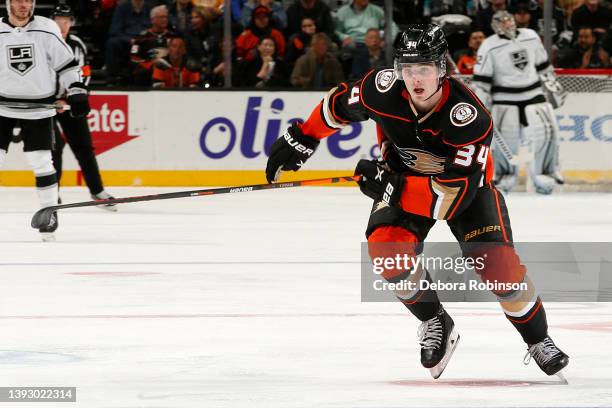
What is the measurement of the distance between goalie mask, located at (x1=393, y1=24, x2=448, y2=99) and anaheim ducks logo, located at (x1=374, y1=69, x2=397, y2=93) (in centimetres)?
6

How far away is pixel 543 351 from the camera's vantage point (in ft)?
13.3

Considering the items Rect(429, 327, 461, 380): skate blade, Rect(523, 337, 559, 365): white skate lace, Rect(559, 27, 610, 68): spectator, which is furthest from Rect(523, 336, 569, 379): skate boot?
Rect(559, 27, 610, 68): spectator

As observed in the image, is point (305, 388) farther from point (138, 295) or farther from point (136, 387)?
point (138, 295)

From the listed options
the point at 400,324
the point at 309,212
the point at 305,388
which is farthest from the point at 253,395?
the point at 309,212

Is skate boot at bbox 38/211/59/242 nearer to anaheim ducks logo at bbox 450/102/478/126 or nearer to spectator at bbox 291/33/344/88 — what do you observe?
spectator at bbox 291/33/344/88

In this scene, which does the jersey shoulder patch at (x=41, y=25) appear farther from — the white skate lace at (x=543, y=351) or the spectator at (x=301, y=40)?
the white skate lace at (x=543, y=351)

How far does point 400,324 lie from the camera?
512 centimetres

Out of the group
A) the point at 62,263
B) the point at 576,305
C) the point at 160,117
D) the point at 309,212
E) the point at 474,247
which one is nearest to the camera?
the point at 474,247

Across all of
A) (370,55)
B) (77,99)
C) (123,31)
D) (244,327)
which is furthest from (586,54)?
(244,327)

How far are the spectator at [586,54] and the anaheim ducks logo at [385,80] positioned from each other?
309 inches

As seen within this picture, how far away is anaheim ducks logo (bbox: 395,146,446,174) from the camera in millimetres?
4121

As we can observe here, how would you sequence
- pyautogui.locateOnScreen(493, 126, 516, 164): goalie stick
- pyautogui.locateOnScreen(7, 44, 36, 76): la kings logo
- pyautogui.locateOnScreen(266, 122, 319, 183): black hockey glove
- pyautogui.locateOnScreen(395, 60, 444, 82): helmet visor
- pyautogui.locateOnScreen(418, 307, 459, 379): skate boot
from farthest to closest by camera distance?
1. pyautogui.locateOnScreen(493, 126, 516, 164): goalie stick
2. pyautogui.locateOnScreen(7, 44, 36, 76): la kings logo
3. pyautogui.locateOnScreen(266, 122, 319, 183): black hockey glove
4. pyautogui.locateOnScreen(418, 307, 459, 379): skate boot
5. pyautogui.locateOnScreen(395, 60, 444, 82): helmet visor

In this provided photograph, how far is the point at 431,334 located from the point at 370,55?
7.57 metres

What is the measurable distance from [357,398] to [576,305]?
81.0 inches
